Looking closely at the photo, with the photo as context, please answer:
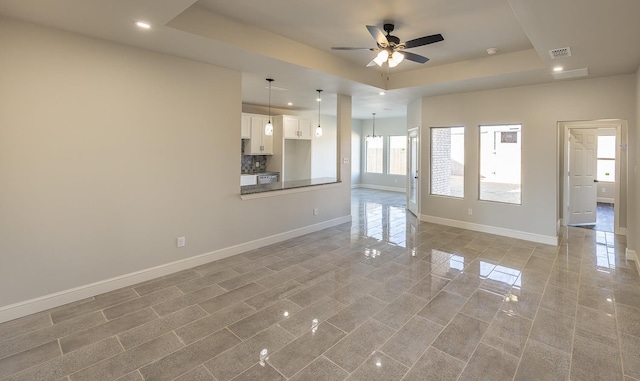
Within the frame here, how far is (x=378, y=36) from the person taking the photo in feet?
10.9

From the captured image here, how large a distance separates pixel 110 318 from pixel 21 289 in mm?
869

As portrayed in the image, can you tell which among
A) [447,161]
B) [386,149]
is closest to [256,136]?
[447,161]

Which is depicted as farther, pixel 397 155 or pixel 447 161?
pixel 397 155

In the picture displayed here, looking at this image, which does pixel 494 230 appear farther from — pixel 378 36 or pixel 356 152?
pixel 356 152

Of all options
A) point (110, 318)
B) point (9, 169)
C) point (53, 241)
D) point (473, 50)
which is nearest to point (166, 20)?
point (9, 169)

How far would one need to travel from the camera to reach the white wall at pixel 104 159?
2797 mm

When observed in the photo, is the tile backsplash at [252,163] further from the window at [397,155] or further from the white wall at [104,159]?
the window at [397,155]

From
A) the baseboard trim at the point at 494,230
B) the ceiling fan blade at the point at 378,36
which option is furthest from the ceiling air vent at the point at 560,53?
the baseboard trim at the point at 494,230

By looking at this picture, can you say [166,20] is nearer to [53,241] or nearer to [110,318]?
[53,241]

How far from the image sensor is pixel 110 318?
2818mm

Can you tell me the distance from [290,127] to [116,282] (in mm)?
5867

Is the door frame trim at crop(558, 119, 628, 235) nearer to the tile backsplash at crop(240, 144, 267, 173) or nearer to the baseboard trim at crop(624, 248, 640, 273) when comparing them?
the baseboard trim at crop(624, 248, 640, 273)

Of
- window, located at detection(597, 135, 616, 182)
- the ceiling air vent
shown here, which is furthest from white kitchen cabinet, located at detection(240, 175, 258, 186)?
window, located at detection(597, 135, 616, 182)

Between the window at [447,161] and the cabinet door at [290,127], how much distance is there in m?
3.65
